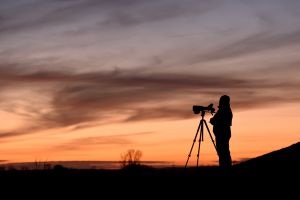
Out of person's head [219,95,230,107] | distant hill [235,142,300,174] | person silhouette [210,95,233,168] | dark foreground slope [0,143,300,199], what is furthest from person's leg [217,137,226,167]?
person's head [219,95,230,107]

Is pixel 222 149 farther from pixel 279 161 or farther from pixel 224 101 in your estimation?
pixel 279 161

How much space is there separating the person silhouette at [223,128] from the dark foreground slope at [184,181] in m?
0.50

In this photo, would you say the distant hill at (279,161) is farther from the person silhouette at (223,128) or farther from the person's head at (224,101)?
the person's head at (224,101)

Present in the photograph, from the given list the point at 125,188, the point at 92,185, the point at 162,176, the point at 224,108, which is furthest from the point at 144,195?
the point at 224,108

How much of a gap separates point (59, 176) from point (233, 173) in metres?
6.54

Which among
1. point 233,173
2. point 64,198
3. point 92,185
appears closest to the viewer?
point 64,198

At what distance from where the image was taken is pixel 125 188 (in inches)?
674

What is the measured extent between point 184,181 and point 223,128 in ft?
9.61

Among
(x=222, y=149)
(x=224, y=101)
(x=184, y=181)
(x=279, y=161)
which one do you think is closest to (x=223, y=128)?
(x=222, y=149)

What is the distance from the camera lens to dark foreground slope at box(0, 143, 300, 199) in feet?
53.5

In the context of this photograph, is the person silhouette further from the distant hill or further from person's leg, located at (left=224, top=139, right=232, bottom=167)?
the distant hill

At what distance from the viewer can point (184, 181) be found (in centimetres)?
1842

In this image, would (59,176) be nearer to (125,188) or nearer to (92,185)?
(92,185)

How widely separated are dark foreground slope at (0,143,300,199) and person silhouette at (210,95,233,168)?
496 millimetres
